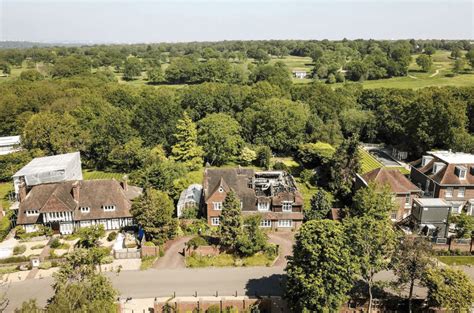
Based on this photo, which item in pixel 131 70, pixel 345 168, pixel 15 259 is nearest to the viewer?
pixel 15 259

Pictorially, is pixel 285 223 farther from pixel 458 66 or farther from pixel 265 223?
pixel 458 66

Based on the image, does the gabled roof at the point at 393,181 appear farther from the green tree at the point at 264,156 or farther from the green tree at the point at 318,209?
the green tree at the point at 264,156

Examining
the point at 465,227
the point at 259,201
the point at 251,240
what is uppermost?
the point at 259,201

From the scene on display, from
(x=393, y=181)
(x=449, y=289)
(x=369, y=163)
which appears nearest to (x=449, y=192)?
(x=393, y=181)

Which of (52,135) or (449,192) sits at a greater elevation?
(52,135)

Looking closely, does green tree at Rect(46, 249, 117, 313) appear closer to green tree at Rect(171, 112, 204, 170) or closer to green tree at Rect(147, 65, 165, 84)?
green tree at Rect(171, 112, 204, 170)

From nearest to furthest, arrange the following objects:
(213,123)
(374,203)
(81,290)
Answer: (81,290) → (374,203) → (213,123)
